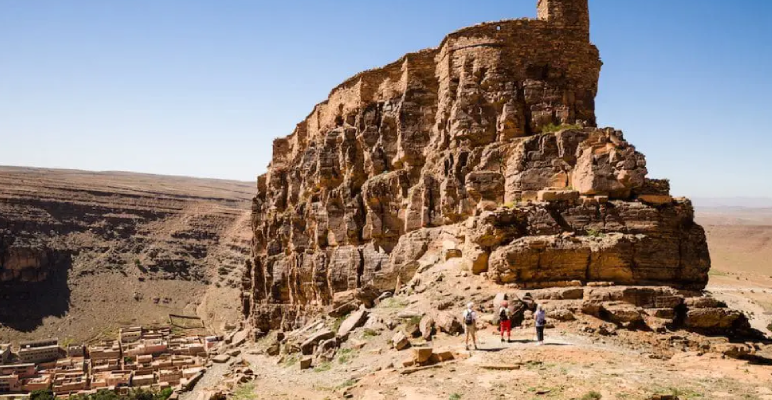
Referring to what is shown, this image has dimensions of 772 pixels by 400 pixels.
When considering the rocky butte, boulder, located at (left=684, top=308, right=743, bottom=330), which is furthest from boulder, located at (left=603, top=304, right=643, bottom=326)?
boulder, located at (left=684, top=308, right=743, bottom=330)

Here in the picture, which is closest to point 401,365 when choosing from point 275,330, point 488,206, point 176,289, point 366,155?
point 488,206

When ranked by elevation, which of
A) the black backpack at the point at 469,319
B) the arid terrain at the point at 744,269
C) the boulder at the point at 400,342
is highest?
the black backpack at the point at 469,319

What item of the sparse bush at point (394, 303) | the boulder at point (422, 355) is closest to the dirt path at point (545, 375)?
the boulder at point (422, 355)

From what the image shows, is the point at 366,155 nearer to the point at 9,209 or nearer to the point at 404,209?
the point at 404,209

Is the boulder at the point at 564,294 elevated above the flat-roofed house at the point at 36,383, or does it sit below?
above

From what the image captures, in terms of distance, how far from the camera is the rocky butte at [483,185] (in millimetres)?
17219

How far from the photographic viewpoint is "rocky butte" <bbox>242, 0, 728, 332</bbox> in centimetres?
1722

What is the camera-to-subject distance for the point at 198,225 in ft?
333

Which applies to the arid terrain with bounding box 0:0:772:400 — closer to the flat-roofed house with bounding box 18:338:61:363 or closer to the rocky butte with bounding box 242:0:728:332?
the rocky butte with bounding box 242:0:728:332

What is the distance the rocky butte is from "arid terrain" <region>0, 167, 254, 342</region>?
36.2 m

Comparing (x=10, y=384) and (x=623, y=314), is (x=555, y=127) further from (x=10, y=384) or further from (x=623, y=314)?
(x=10, y=384)

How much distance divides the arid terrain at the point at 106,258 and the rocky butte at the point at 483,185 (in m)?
36.2

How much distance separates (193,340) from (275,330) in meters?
25.2

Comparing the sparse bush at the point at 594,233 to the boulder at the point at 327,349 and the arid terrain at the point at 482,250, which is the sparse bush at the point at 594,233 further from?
the boulder at the point at 327,349
